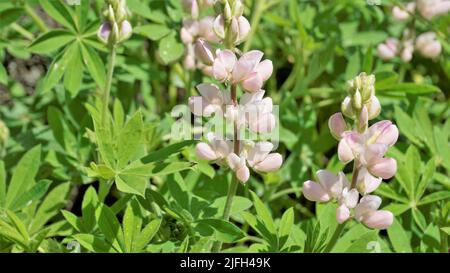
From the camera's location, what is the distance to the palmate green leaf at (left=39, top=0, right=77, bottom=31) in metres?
2.25

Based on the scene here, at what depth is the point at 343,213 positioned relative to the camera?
1586 mm

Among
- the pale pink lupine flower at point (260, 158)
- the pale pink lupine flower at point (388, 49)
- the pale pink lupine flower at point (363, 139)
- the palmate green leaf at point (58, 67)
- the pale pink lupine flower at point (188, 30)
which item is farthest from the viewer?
Answer: the pale pink lupine flower at point (388, 49)

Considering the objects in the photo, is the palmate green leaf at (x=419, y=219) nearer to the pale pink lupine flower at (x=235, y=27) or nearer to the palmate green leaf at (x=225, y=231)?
the palmate green leaf at (x=225, y=231)

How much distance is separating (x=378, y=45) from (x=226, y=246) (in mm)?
973

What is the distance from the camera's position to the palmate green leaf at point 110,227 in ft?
5.73

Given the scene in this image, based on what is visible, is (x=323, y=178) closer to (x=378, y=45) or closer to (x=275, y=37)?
(x=378, y=45)

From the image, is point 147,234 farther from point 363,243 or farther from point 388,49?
point 388,49

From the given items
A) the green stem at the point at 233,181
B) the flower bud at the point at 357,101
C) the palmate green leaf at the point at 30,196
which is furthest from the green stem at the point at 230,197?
the palmate green leaf at the point at 30,196

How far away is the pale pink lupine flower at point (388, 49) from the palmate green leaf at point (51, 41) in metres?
1.13

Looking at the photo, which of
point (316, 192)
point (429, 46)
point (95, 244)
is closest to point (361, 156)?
point (316, 192)

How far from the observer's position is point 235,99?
1.62 meters

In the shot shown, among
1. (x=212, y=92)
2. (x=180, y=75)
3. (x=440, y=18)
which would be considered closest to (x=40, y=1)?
(x=180, y=75)

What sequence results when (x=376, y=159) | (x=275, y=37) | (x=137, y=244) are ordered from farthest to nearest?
1. (x=275, y=37)
2. (x=137, y=244)
3. (x=376, y=159)

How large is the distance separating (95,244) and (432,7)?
4.94 ft
